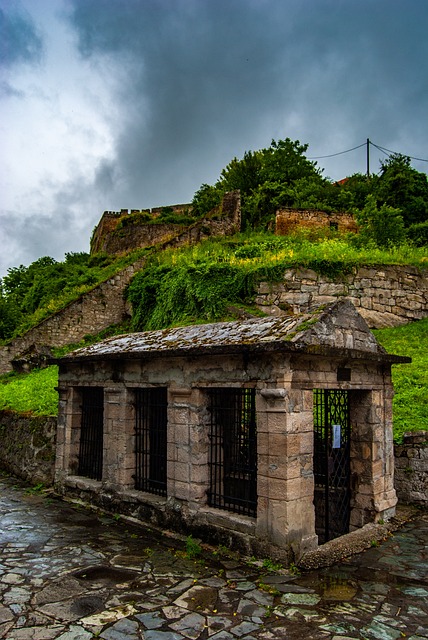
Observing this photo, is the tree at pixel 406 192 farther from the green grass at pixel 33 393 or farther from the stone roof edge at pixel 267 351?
the stone roof edge at pixel 267 351

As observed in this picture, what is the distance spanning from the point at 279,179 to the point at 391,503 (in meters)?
27.6

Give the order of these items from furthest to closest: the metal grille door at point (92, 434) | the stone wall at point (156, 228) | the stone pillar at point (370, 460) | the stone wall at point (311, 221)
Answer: the stone wall at point (156, 228), the stone wall at point (311, 221), the metal grille door at point (92, 434), the stone pillar at point (370, 460)

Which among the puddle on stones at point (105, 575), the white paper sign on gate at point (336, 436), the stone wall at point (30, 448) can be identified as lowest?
the puddle on stones at point (105, 575)

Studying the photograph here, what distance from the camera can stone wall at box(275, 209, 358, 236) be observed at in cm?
2545

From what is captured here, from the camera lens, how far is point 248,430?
793 centimetres

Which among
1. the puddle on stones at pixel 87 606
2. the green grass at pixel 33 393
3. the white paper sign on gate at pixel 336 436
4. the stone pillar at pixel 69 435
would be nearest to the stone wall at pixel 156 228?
the green grass at pixel 33 393

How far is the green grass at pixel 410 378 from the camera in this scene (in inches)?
361

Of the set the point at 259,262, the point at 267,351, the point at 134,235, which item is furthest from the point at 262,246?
the point at 267,351

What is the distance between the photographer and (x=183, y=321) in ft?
56.2

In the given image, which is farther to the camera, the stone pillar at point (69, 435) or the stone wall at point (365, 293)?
the stone wall at point (365, 293)

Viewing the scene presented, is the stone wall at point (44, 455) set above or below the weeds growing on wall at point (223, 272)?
below

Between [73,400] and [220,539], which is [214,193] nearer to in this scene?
[73,400]

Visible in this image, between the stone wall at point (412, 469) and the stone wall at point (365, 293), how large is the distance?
8610 mm

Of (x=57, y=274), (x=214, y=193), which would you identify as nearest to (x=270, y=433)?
(x=57, y=274)
